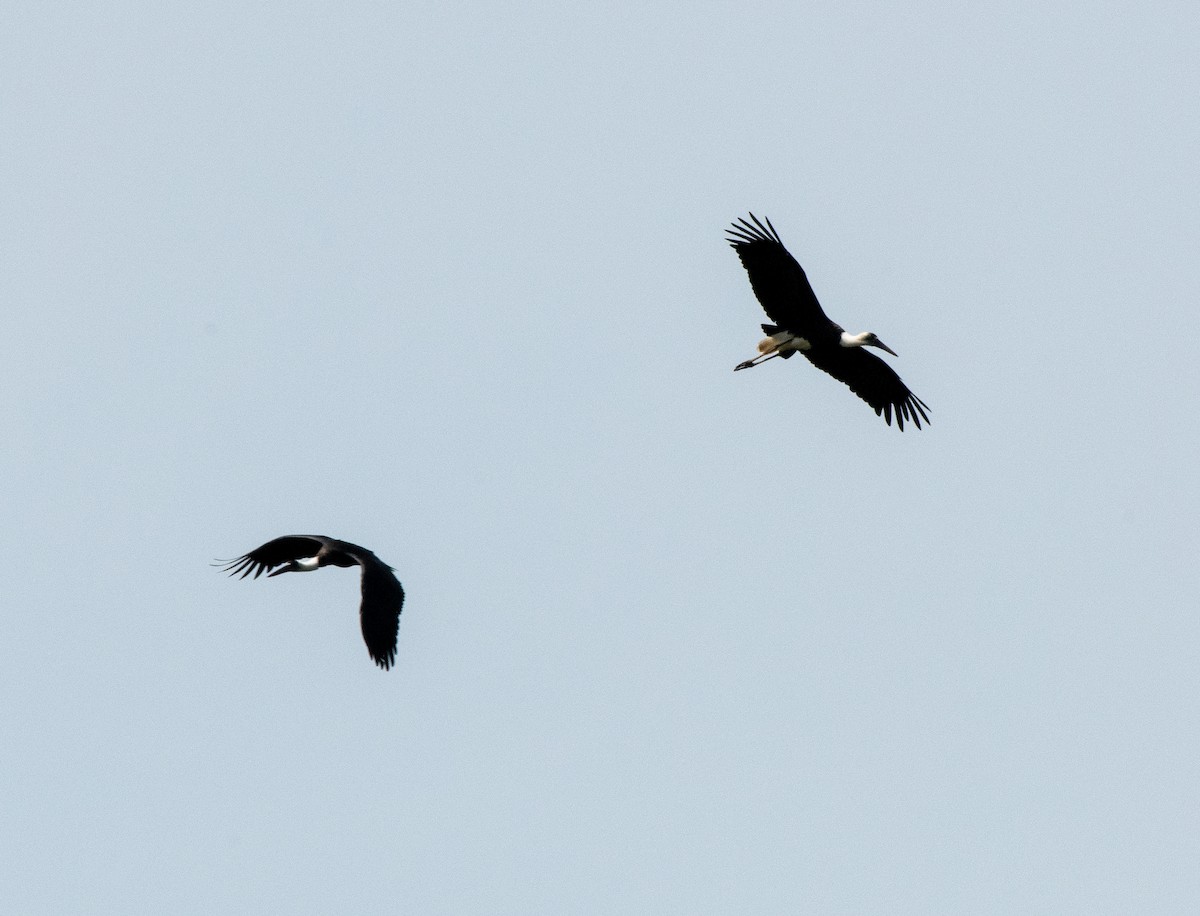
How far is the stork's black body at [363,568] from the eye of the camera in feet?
65.0

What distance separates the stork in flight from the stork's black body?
5.98m

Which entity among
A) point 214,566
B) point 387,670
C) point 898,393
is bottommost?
point 387,670

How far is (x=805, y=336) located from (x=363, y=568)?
22.6ft

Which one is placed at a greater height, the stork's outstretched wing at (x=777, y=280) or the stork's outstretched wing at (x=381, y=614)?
the stork's outstretched wing at (x=777, y=280)

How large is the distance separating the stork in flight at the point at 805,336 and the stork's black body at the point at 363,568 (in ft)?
19.6

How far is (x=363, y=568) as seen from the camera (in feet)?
67.8

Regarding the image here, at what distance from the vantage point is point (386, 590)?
20266mm

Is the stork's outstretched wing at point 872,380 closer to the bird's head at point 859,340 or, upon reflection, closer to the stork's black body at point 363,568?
the bird's head at point 859,340

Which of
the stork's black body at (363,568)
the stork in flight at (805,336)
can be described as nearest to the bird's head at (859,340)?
the stork in flight at (805,336)

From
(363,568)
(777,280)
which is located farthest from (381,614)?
(777,280)

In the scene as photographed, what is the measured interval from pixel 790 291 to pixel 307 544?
6.84m

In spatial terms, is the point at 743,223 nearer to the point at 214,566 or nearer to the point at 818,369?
the point at 818,369

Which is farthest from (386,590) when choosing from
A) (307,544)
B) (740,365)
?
(740,365)

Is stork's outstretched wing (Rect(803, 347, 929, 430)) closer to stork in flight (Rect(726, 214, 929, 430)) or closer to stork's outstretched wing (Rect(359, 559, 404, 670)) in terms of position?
stork in flight (Rect(726, 214, 929, 430))
